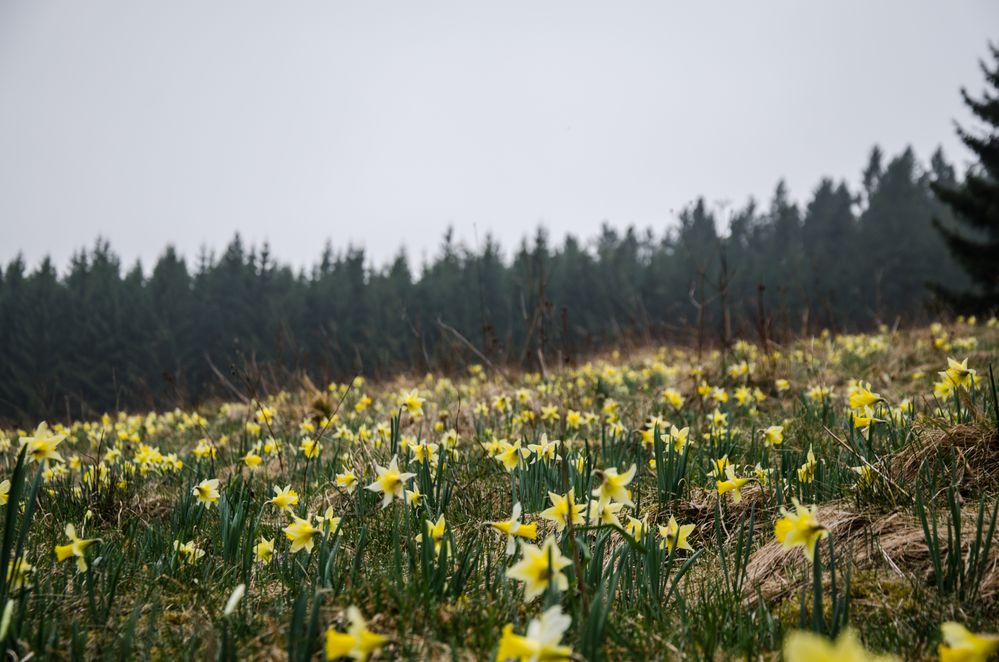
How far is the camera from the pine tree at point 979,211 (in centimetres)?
1407

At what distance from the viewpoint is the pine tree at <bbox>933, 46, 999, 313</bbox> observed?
46.2 ft

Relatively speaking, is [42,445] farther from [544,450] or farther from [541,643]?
[544,450]

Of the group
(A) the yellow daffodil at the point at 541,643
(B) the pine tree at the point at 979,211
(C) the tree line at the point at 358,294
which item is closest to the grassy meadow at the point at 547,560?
(A) the yellow daffodil at the point at 541,643

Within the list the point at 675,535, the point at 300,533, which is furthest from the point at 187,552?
the point at 675,535

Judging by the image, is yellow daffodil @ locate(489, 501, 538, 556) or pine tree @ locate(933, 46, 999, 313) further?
pine tree @ locate(933, 46, 999, 313)

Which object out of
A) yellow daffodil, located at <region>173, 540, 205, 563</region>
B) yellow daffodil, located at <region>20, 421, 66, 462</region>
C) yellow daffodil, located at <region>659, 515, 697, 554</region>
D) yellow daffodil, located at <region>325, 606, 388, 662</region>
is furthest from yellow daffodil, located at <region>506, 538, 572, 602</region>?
yellow daffodil, located at <region>20, 421, 66, 462</region>

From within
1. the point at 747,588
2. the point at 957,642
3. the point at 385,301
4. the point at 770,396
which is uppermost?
the point at 385,301

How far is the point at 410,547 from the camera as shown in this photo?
1631 mm

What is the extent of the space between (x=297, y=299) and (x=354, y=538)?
51.3m

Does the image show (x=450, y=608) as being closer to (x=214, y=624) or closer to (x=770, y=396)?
(x=214, y=624)

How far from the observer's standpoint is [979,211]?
14758mm

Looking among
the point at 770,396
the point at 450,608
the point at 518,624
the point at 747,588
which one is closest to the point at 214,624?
the point at 450,608

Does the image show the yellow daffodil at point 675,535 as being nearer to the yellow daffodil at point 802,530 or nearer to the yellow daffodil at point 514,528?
the yellow daffodil at point 802,530

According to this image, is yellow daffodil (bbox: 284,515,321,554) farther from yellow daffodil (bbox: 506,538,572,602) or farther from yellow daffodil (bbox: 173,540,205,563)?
yellow daffodil (bbox: 506,538,572,602)
